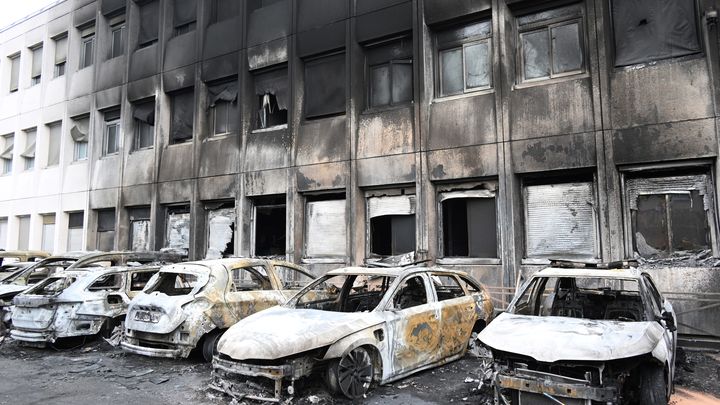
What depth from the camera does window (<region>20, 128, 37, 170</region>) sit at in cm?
2131

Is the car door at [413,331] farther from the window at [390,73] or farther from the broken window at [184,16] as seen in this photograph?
the broken window at [184,16]

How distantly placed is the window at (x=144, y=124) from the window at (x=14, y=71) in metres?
9.29

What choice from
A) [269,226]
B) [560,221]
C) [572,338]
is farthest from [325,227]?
[572,338]

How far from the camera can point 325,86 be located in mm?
13422

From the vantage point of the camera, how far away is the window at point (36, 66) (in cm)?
2156

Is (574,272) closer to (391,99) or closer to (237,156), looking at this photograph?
(391,99)

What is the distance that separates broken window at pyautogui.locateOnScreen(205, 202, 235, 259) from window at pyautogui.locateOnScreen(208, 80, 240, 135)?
2.36 metres

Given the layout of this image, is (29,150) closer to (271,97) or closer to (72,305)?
(271,97)

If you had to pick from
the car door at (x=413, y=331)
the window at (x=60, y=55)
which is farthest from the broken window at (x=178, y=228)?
the car door at (x=413, y=331)

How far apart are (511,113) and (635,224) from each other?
3.24 meters

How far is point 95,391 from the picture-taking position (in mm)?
6340

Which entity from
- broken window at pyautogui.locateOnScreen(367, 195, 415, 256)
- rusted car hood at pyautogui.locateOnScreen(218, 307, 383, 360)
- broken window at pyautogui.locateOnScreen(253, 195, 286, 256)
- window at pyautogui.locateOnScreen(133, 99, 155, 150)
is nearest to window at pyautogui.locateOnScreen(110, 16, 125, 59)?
window at pyautogui.locateOnScreen(133, 99, 155, 150)

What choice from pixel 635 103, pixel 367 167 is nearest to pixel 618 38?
pixel 635 103

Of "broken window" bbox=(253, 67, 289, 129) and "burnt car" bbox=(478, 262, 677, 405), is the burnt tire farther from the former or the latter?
"broken window" bbox=(253, 67, 289, 129)
